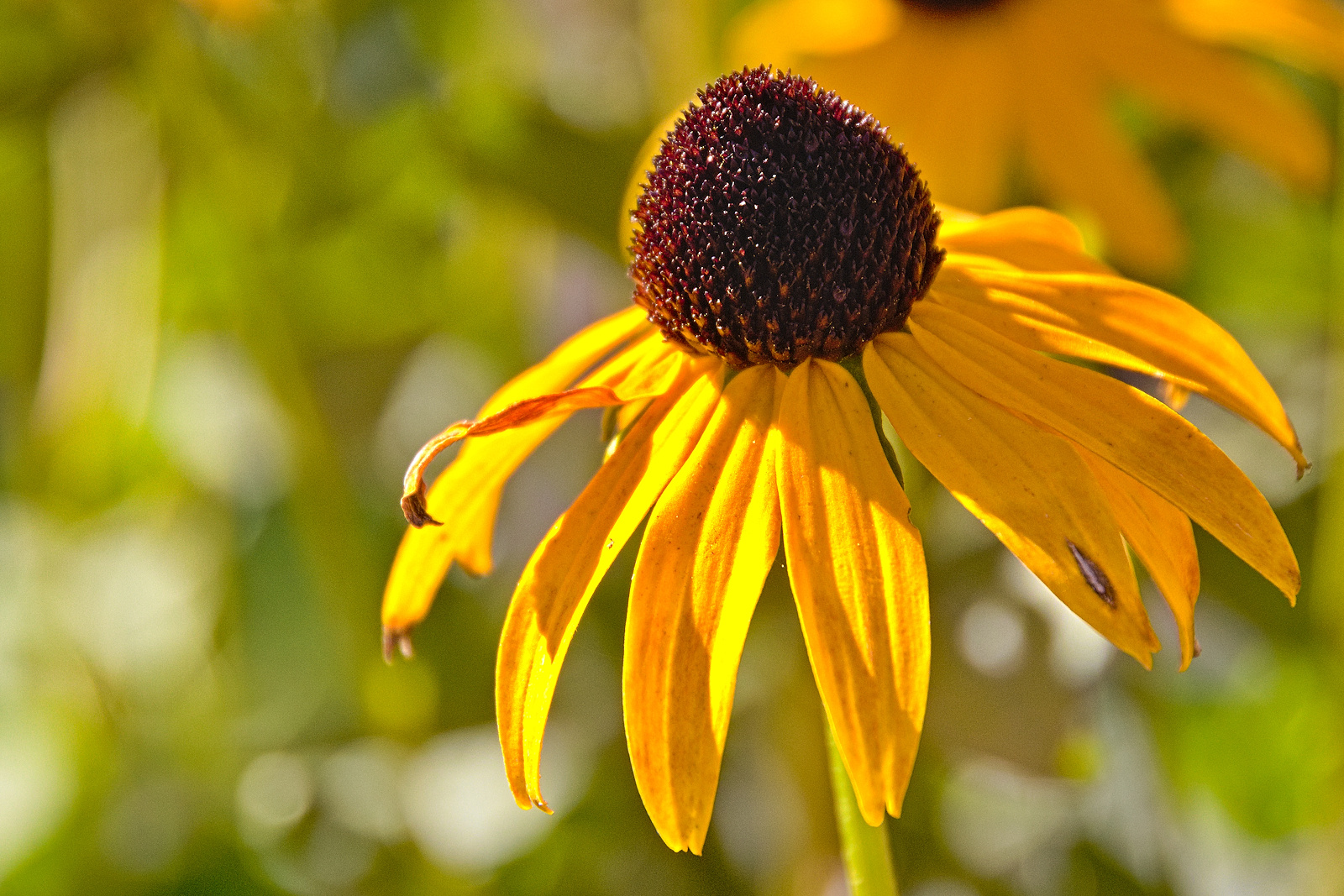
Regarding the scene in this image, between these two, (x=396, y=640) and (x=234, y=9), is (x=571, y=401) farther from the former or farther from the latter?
(x=234, y=9)

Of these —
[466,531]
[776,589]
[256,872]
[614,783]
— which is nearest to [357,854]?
[256,872]

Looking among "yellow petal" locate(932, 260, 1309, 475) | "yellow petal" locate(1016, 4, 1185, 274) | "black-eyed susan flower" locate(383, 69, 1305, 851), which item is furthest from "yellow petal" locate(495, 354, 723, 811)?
"yellow petal" locate(1016, 4, 1185, 274)

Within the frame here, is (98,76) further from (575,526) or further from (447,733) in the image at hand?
(575,526)

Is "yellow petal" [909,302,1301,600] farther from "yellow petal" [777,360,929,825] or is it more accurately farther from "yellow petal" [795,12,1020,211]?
"yellow petal" [795,12,1020,211]

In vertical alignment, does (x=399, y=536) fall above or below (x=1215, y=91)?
below

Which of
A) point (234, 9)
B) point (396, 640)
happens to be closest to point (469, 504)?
point (396, 640)

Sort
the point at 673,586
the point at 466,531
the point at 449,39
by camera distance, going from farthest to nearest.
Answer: the point at 449,39
the point at 466,531
the point at 673,586
